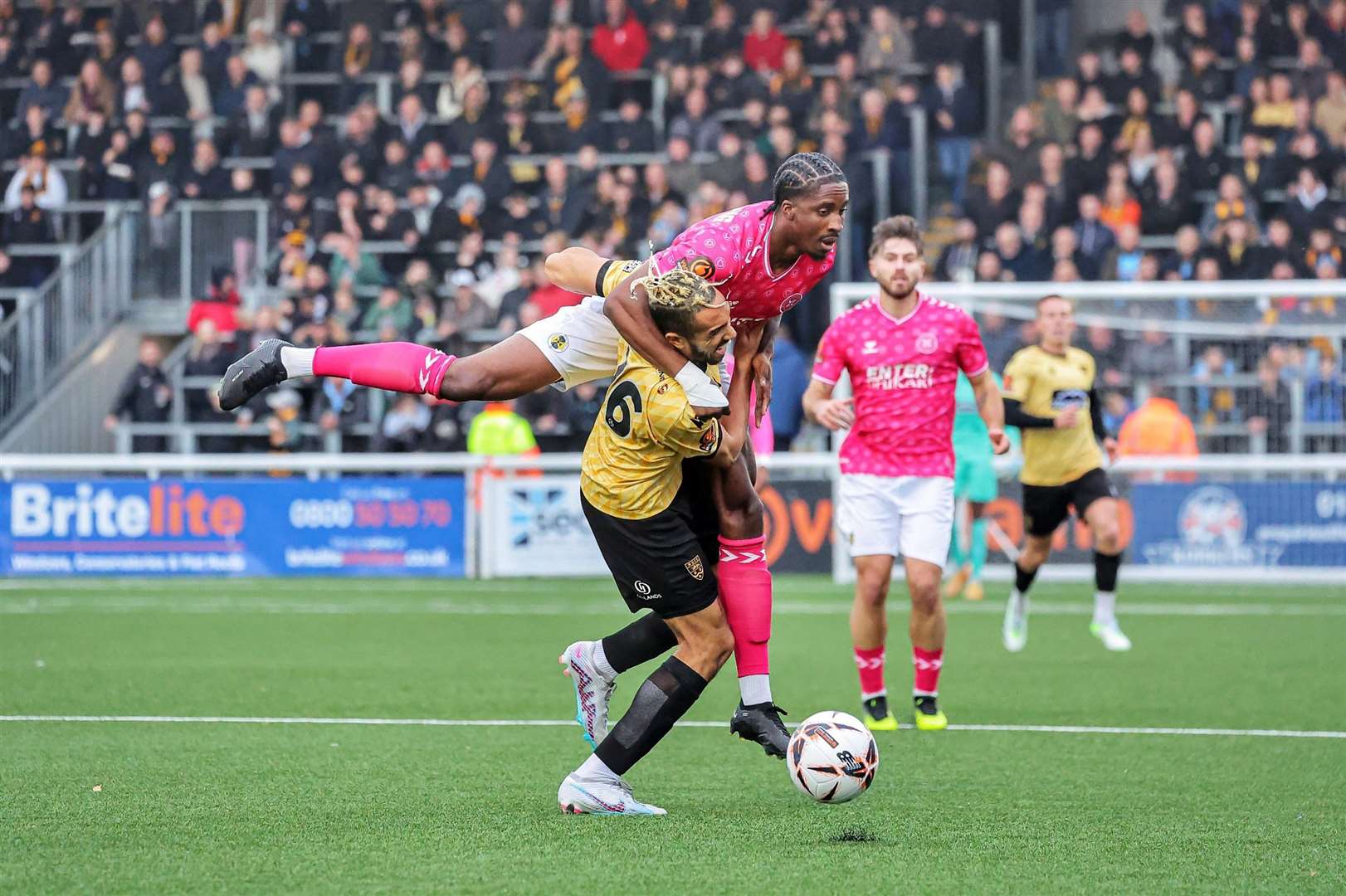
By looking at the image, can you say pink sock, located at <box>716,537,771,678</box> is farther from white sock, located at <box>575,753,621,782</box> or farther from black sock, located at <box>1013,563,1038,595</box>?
black sock, located at <box>1013,563,1038,595</box>

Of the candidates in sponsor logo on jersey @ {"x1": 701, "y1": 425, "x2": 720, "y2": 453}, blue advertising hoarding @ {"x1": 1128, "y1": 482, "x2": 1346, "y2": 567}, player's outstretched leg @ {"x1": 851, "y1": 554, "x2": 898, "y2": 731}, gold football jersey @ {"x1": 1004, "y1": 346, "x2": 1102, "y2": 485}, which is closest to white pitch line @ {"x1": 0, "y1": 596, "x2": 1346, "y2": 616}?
blue advertising hoarding @ {"x1": 1128, "y1": 482, "x2": 1346, "y2": 567}

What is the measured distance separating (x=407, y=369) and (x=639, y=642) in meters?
1.42

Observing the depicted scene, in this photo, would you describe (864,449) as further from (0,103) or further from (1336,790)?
(0,103)

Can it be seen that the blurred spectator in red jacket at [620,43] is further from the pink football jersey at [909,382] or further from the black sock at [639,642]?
the black sock at [639,642]

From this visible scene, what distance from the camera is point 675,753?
7.23m

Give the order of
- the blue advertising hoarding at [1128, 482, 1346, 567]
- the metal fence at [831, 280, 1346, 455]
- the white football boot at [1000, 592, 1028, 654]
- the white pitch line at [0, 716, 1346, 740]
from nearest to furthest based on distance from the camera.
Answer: the white pitch line at [0, 716, 1346, 740] < the white football boot at [1000, 592, 1028, 654] < the blue advertising hoarding at [1128, 482, 1346, 567] < the metal fence at [831, 280, 1346, 455]

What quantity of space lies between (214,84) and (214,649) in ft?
45.0

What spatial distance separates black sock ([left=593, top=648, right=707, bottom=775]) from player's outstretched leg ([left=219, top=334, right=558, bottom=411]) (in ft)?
4.55

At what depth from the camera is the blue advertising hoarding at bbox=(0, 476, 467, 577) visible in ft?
56.1

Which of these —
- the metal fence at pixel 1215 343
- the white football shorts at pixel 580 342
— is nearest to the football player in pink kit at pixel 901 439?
the white football shorts at pixel 580 342

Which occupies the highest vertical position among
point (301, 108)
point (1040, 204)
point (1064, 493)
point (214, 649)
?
point (301, 108)

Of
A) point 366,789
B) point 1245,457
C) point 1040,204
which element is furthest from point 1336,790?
point 1040,204

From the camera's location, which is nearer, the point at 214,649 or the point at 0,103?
the point at 214,649

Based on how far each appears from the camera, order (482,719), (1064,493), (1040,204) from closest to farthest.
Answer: (482,719) < (1064,493) < (1040,204)
